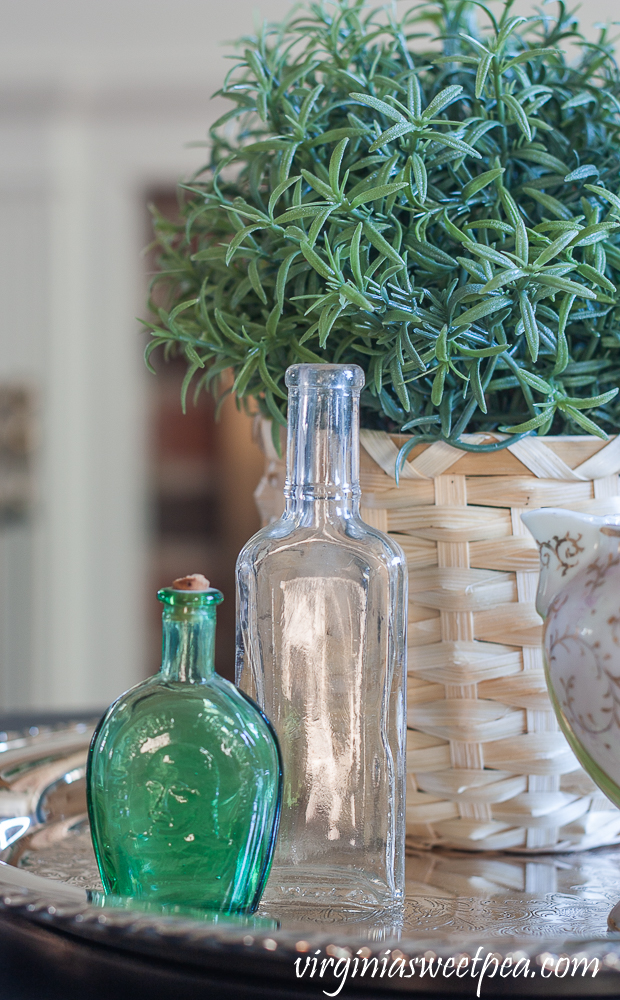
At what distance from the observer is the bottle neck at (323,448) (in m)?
0.35

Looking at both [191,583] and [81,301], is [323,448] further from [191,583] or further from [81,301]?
[81,301]

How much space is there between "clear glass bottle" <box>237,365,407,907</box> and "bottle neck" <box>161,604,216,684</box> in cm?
4

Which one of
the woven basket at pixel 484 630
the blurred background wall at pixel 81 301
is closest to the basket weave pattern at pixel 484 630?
the woven basket at pixel 484 630

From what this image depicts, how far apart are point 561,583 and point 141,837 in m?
0.16

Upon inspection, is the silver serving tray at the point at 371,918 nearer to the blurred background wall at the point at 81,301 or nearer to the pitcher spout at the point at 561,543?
the pitcher spout at the point at 561,543

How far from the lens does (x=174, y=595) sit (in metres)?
0.32

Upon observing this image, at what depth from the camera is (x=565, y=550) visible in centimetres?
33

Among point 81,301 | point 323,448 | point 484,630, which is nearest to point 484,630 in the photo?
point 484,630

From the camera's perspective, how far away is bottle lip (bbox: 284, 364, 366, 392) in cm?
35

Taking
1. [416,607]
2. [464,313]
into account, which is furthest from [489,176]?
[416,607]

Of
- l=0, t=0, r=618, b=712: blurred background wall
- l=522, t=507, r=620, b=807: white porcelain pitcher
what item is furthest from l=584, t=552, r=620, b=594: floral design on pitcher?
l=0, t=0, r=618, b=712: blurred background wall

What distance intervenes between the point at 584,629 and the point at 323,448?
110 millimetres

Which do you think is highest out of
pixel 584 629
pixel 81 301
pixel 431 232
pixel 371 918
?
pixel 81 301

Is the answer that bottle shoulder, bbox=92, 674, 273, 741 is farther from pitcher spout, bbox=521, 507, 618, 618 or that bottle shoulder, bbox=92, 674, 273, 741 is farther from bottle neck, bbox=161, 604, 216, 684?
pitcher spout, bbox=521, 507, 618, 618
